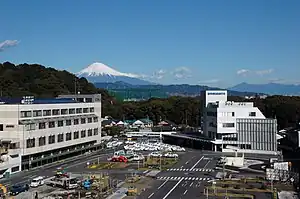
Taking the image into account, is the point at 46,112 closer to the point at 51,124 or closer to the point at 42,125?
the point at 51,124

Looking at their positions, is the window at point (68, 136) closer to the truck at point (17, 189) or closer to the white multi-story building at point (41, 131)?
the white multi-story building at point (41, 131)

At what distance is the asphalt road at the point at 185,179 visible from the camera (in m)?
29.2

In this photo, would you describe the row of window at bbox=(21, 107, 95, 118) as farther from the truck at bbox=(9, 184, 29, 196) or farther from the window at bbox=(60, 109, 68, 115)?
the truck at bbox=(9, 184, 29, 196)

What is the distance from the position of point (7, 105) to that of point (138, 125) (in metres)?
43.0

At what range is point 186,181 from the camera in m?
34.2

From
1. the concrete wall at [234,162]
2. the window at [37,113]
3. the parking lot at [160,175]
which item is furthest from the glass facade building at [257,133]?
the window at [37,113]

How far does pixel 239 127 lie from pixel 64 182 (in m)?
→ 27.8

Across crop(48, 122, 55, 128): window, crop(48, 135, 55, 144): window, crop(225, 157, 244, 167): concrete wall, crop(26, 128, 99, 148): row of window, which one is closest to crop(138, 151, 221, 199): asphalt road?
crop(225, 157, 244, 167): concrete wall

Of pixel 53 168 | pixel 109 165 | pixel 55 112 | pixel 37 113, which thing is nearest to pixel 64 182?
pixel 53 168

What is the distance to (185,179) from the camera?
115ft

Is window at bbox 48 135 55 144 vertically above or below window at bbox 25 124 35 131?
below

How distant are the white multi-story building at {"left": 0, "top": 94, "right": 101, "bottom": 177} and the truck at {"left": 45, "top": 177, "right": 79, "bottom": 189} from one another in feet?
18.7

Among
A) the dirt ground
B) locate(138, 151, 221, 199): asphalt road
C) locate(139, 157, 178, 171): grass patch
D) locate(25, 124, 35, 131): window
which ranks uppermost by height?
locate(25, 124, 35, 131): window

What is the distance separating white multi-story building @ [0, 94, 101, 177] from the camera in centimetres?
3867
